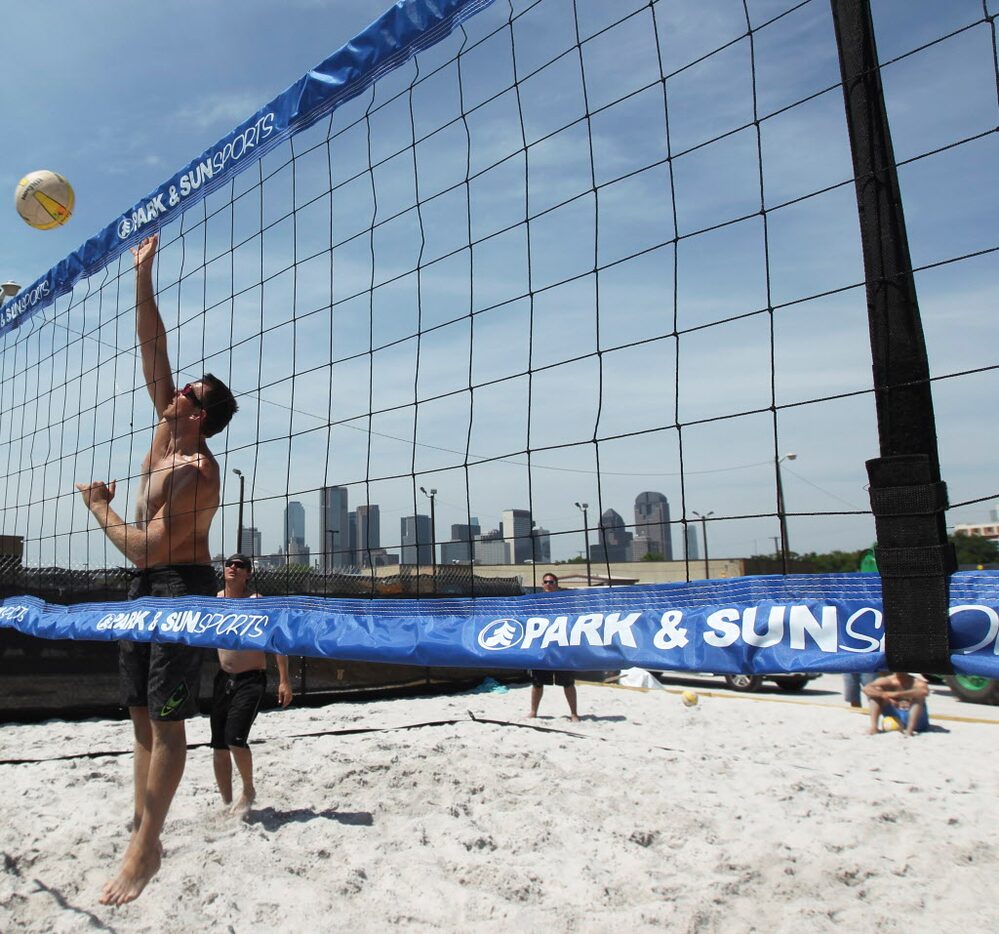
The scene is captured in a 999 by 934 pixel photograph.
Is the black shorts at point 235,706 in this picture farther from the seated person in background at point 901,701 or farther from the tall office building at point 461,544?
the seated person in background at point 901,701

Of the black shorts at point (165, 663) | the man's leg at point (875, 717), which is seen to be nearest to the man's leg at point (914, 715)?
the man's leg at point (875, 717)

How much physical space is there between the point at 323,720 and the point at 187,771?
1703 mm

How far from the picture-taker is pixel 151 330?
2.84 meters

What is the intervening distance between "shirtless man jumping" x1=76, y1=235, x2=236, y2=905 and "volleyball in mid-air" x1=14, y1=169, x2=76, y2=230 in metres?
1.81

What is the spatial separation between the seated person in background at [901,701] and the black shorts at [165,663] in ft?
13.4

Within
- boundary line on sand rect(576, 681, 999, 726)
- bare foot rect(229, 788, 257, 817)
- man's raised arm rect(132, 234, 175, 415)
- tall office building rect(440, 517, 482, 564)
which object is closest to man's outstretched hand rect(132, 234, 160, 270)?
man's raised arm rect(132, 234, 175, 415)

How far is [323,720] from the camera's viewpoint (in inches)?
218

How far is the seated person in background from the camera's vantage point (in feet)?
16.4

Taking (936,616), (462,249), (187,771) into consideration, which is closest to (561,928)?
(936,616)

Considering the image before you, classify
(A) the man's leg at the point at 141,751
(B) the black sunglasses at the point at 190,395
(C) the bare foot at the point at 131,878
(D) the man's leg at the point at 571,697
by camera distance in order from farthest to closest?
(D) the man's leg at the point at 571,697 → (B) the black sunglasses at the point at 190,395 → (A) the man's leg at the point at 141,751 → (C) the bare foot at the point at 131,878

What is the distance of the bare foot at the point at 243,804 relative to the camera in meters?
3.22

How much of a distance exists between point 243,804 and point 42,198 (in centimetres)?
320

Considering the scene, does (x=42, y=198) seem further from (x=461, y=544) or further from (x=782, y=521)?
(x=782, y=521)

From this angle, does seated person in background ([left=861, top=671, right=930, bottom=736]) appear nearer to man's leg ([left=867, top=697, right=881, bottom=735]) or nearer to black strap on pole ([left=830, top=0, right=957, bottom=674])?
man's leg ([left=867, top=697, right=881, bottom=735])
